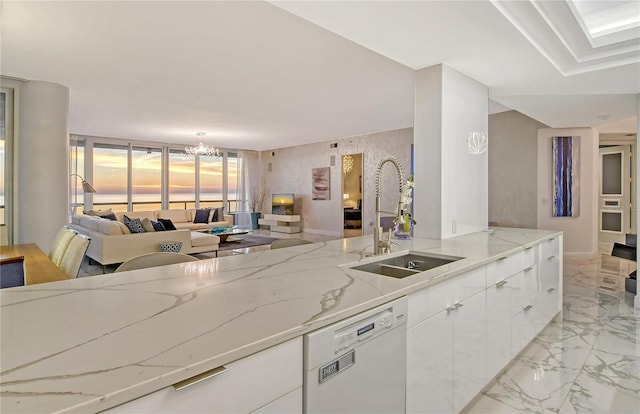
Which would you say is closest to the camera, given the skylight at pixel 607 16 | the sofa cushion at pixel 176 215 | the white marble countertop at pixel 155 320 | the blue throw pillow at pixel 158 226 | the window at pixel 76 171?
the white marble countertop at pixel 155 320

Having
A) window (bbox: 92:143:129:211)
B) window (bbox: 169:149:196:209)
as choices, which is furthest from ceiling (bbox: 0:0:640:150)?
window (bbox: 169:149:196:209)

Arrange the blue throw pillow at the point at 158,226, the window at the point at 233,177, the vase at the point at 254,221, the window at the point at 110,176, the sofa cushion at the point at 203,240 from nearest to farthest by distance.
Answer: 1. the blue throw pillow at the point at 158,226
2. the sofa cushion at the point at 203,240
3. the window at the point at 110,176
4. the vase at the point at 254,221
5. the window at the point at 233,177

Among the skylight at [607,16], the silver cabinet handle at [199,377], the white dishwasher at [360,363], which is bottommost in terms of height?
the white dishwasher at [360,363]

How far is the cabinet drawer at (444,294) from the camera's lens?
139cm

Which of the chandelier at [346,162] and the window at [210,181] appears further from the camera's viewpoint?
the window at [210,181]

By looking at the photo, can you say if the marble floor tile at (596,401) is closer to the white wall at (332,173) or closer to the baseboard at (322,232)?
the white wall at (332,173)

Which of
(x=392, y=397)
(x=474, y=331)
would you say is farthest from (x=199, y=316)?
(x=474, y=331)

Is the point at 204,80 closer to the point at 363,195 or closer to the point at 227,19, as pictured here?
the point at 227,19

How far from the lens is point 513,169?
6.67 m

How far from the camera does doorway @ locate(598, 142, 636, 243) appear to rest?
791 cm

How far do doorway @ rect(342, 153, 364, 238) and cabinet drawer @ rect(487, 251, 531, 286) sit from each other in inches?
252

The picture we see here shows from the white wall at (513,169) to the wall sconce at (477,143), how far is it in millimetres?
3747

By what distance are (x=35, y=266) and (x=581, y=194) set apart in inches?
317

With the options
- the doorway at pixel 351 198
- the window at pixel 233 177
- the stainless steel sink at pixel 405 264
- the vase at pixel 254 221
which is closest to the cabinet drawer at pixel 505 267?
the stainless steel sink at pixel 405 264
